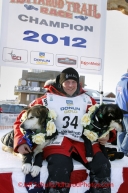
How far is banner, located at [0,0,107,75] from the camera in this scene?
3.24 metres

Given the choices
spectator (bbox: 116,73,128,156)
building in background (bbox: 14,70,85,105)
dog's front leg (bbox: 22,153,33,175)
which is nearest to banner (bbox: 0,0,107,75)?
spectator (bbox: 116,73,128,156)

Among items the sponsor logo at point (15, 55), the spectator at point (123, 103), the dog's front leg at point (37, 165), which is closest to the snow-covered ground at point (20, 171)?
the dog's front leg at point (37, 165)

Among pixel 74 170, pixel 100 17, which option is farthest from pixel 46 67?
pixel 74 170

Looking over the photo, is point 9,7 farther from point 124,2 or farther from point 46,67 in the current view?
point 124,2

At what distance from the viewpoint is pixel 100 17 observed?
3.68m

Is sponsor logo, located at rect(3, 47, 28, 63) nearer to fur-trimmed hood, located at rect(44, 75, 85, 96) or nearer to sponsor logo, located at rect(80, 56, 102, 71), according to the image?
sponsor logo, located at rect(80, 56, 102, 71)

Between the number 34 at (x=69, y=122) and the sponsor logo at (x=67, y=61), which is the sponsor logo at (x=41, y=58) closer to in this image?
the sponsor logo at (x=67, y=61)

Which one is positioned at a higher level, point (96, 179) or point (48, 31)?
point (48, 31)

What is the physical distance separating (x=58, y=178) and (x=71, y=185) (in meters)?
0.22

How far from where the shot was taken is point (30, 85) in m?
27.5

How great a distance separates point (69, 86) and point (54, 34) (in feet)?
5.15

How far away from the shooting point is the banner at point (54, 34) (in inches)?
128

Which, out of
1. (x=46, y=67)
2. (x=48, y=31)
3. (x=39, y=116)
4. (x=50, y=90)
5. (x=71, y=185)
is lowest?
(x=71, y=185)

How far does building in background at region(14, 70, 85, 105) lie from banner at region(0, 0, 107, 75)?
22529 mm
